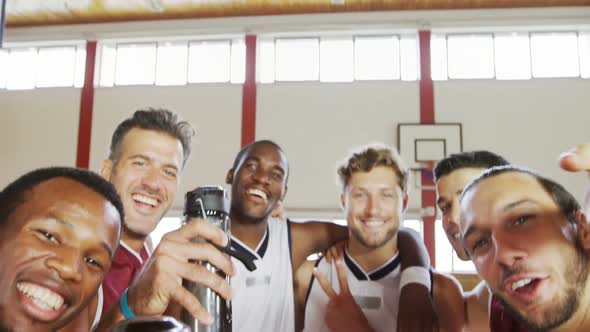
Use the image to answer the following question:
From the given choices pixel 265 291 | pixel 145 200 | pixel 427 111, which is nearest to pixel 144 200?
pixel 145 200

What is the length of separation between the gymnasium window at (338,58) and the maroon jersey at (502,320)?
7942 millimetres

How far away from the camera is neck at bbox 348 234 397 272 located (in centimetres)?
221

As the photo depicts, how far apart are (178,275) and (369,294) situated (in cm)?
119

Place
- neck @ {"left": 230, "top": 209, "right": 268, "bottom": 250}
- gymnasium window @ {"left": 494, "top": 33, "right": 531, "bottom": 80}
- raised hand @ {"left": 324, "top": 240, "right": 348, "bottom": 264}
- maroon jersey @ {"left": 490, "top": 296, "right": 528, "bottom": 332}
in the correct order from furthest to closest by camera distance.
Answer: gymnasium window @ {"left": 494, "top": 33, "right": 531, "bottom": 80}
neck @ {"left": 230, "top": 209, "right": 268, "bottom": 250}
raised hand @ {"left": 324, "top": 240, "right": 348, "bottom": 264}
maroon jersey @ {"left": 490, "top": 296, "right": 528, "bottom": 332}

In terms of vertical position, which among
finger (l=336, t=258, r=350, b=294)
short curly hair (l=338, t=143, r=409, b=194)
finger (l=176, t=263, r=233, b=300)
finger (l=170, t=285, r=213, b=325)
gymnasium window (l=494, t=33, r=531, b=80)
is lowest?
finger (l=336, t=258, r=350, b=294)

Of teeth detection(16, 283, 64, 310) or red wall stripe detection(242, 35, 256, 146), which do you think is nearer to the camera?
teeth detection(16, 283, 64, 310)

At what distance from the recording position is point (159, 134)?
6.48 feet

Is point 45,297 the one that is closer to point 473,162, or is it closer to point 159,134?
point 159,134

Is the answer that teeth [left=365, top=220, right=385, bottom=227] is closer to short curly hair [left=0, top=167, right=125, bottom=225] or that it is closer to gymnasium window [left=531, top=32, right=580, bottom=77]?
short curly hair [left=0, top=167, right=125, bottom=225]

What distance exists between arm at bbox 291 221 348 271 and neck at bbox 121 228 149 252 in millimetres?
746

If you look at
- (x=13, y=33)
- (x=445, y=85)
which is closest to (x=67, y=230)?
(x=445, y=85)

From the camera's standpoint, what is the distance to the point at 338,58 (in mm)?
9484

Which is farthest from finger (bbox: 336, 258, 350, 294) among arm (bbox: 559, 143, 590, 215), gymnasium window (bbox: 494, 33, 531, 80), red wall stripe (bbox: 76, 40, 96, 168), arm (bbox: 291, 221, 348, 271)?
red wall stripe (bbox: 76, 40, 96, 168)

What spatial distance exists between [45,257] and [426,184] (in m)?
8.14
